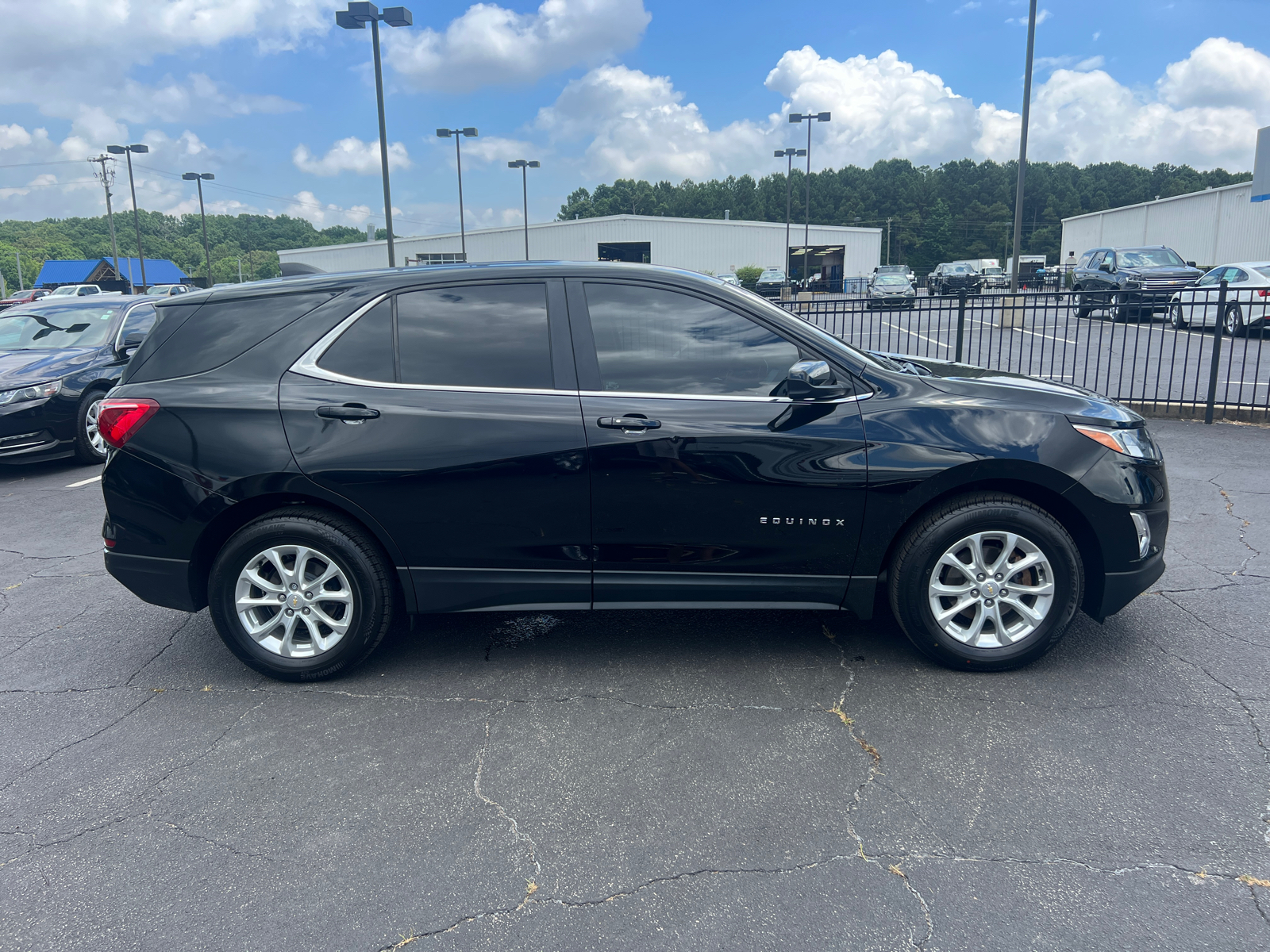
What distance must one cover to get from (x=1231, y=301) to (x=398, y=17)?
18.0m

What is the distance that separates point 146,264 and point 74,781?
94.9m

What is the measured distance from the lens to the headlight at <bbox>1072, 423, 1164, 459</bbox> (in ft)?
12.0

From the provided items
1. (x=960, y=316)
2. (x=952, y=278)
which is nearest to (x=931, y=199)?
(x=952, y=278)

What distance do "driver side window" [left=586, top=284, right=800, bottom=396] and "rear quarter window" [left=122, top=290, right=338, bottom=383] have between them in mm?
1239

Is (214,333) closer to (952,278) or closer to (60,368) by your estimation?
(60,368)

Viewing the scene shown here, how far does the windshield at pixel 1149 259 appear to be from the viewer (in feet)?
81.8

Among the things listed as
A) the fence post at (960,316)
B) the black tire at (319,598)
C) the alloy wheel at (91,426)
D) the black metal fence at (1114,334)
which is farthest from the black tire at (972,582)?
the alloy wheel at (91,426)

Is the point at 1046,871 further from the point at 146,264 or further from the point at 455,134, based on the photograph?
the point at 146,264

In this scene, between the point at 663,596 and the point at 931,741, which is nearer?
the point at 931,741

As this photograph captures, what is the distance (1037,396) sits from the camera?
375cm

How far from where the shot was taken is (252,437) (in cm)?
363

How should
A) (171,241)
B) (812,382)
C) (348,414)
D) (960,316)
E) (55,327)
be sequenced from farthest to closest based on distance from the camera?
(171,241)
(960,316)
(55,327)
(348,414)
(812,382)

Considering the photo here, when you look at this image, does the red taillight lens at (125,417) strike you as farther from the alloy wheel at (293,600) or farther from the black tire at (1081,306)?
the black tire at (1081,306)

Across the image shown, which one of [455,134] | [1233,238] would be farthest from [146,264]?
[1233,238]
